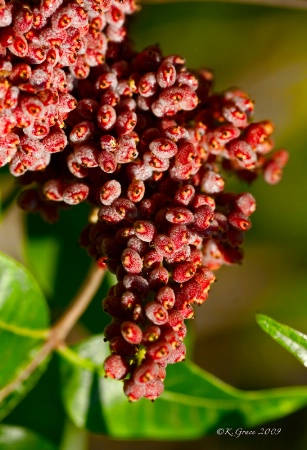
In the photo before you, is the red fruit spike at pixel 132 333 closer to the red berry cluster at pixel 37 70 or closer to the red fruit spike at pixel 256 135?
the red berry cluster at pixel 37 70

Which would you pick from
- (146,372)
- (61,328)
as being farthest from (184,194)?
(61,328)

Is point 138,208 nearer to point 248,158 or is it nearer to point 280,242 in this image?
point 248,158

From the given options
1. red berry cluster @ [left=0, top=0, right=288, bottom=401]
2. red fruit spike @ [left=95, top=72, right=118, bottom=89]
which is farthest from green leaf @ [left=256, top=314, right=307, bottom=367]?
red fruit spike @ [left=95, top=72, right=118, bottom=89]

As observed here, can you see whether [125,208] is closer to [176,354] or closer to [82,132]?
[82,132]

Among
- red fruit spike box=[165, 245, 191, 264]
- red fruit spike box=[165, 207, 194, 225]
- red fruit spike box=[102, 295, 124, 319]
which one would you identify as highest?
red fruit spike box=[165, 207, 194, 225]

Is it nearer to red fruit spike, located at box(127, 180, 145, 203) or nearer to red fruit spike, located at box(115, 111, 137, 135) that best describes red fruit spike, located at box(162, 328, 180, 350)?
red fruit spike, located at box(127, 180, 145, 203)

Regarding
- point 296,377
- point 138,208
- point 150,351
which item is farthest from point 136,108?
point 296,377

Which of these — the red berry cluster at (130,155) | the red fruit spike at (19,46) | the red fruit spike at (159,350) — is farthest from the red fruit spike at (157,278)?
the red fruit spike at (19,46)
